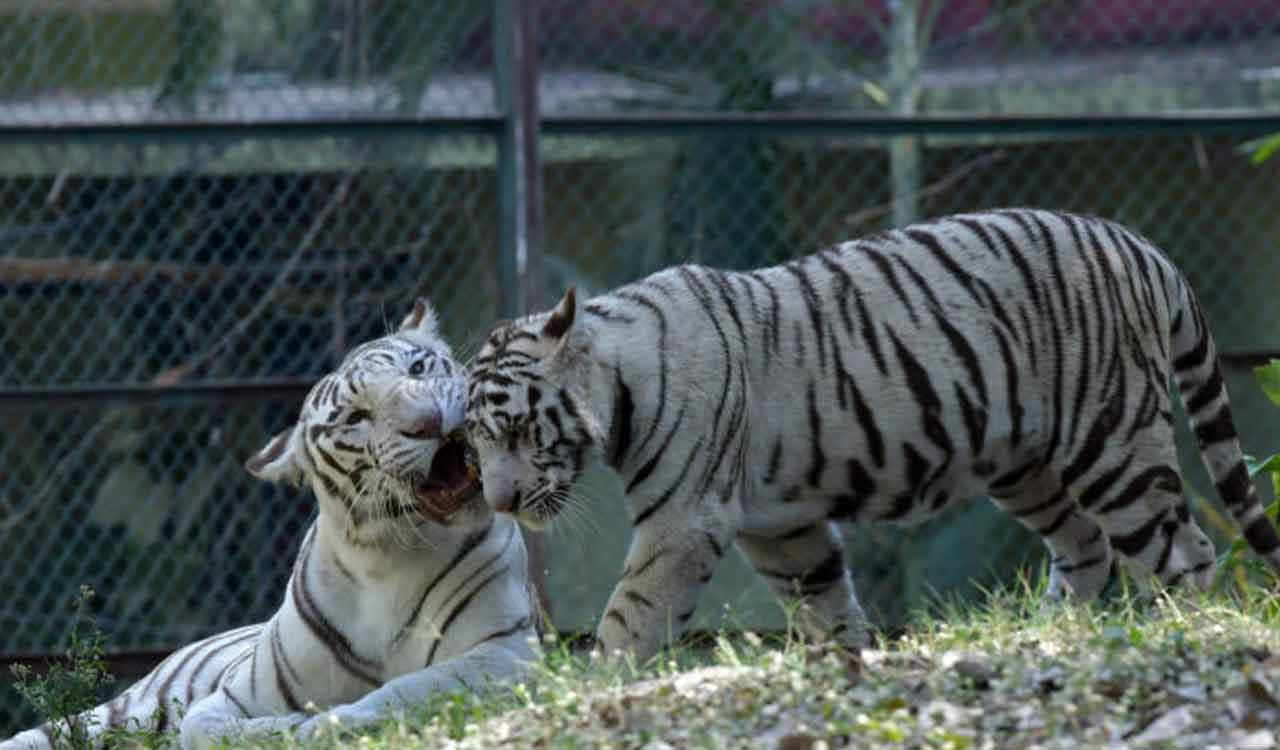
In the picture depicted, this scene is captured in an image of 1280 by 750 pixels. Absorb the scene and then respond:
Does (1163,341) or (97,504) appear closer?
(1163,341)

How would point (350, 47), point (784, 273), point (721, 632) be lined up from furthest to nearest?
point (350, 47) < point (784, 273) < point (721, 632)

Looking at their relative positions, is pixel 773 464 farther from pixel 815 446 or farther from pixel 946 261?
pixel 946 261

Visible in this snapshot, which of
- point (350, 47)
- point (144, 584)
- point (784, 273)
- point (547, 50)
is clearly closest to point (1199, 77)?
point (547, 50)

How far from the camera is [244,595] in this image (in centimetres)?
804

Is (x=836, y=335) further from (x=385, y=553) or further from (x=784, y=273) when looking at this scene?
(x=385, y=553)

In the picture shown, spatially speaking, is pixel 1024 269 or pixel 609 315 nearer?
pixel 609 315

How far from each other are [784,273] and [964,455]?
64cm

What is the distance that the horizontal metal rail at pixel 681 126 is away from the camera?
23.6 ft

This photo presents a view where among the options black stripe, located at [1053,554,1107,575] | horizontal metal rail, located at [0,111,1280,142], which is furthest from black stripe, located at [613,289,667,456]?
horizontal metal rail, located at [0,111,1280,142]

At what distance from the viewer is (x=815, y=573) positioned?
215 inches

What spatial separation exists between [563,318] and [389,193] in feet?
11.3

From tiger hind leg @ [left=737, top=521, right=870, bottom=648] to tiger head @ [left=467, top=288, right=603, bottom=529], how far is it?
30.7 inches

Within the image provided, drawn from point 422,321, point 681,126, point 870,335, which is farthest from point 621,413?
point 681,126

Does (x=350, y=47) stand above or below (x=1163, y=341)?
above
